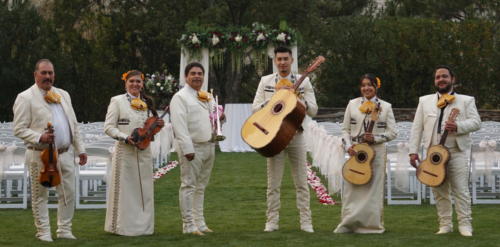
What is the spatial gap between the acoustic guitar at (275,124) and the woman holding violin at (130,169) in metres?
1.15

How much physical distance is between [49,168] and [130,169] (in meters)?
1.05

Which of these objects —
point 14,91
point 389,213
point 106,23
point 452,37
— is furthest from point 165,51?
point 389,213

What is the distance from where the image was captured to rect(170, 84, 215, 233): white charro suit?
32.4 ft

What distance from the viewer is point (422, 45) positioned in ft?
120

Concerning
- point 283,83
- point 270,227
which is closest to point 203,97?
point 283,83

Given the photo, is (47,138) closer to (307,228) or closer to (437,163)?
(307,228)

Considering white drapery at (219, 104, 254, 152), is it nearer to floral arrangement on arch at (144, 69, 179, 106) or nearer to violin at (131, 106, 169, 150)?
floral arrangement on arch at (144, 69, 179, 106)

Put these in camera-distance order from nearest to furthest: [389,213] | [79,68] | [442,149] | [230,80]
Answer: [442,149]
[389,213]
[230,80]
[79,68]

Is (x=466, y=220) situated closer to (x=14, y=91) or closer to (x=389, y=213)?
(x=389, y=213)

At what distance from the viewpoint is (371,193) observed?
32.8 feet

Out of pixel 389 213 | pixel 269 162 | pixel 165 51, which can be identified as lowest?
pixel 389 213

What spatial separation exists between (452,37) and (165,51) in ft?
36.9

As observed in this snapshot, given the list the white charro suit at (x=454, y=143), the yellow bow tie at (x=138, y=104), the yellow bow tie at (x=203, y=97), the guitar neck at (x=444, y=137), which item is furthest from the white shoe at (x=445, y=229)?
the yellow bow tie at (x=138, y=104)

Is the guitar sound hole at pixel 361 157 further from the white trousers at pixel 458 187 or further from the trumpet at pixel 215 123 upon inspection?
the trumpet at pixel 215 123
